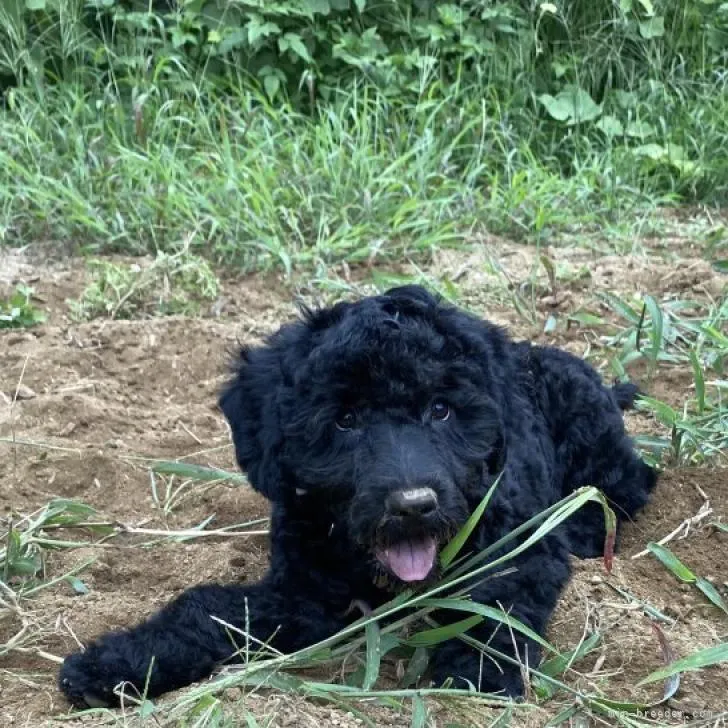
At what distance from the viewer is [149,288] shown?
5.85m

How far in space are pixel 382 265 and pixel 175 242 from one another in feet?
3.62

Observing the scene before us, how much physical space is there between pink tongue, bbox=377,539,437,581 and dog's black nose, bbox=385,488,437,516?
187mm

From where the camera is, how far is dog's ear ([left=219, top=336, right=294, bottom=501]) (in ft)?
10.5

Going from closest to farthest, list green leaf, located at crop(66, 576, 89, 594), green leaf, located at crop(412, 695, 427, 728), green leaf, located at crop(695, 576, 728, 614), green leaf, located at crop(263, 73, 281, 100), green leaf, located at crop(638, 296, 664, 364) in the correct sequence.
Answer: green leaf, located at crop(412, 695, 427, 728) < green leaf, located at crop(695, 576, 728, 614) < green leaf, located at crop(66, 576, 89, 594) < green leaf, located at crop(638, 296, 664, 364) < green leaf, located at crop(263, 73, 281, 100)

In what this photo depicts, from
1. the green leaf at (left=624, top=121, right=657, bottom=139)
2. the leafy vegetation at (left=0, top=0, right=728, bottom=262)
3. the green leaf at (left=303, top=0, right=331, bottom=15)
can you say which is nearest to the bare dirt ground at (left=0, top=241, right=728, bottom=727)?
the leafy vegetation at (left=0, top=0, right=728, bottom=262)

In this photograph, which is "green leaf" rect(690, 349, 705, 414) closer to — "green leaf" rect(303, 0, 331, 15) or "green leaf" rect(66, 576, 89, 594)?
"green leaf" rect(66, 576, 89, 594)

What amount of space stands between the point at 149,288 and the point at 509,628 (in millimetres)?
3323

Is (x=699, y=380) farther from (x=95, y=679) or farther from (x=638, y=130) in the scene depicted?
(x=638, y=130)

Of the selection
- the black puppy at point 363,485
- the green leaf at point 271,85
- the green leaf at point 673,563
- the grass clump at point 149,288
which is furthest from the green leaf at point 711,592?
the green leaf at point 271,85

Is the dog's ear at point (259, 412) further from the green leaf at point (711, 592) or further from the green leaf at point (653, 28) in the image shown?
the green leaf at point (653, 28)

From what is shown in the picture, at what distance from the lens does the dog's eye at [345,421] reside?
303cm

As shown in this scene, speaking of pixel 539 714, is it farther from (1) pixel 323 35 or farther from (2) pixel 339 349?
(1) pixel 323 35

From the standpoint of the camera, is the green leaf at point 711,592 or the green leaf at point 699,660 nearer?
the green leaf at point 699,660

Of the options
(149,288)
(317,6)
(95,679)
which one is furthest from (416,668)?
(317,6)
